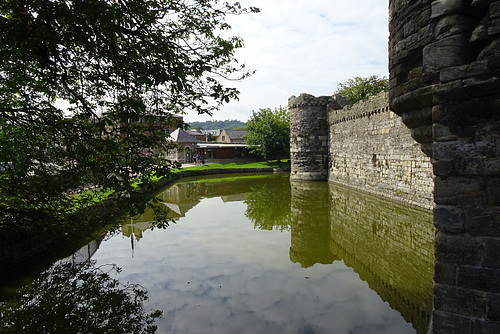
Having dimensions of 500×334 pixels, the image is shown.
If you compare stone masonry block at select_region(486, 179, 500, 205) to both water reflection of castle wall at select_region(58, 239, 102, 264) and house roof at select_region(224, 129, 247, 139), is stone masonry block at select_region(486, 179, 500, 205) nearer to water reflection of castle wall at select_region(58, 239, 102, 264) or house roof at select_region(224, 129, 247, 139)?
water reflection of castle wall at select_region(58, 239, 102, 264)

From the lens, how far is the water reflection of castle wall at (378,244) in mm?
5109

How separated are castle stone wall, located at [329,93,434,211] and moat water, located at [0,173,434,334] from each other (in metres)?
1.55

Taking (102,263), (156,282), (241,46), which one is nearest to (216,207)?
(102,263)

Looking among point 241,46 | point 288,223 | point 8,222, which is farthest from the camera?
point 288,223

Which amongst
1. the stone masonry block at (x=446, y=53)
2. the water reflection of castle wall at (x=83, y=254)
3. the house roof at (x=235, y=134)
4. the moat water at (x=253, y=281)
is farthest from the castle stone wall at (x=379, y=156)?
the house roof at (x=235, y=134)

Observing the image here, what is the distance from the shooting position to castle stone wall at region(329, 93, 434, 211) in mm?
11094

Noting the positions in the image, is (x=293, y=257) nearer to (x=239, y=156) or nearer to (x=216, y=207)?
(x=216, y=207)

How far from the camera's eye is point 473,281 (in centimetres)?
274

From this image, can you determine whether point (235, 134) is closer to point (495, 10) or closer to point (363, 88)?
point (363, 88)

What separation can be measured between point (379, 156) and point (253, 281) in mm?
10390

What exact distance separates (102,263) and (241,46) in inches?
209

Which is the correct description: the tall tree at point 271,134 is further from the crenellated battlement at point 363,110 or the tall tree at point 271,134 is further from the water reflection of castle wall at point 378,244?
the water reflection of castle wall at point 378,244

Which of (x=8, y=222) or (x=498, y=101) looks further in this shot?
(x=8, y=222)

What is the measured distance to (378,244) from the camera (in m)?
7.54
